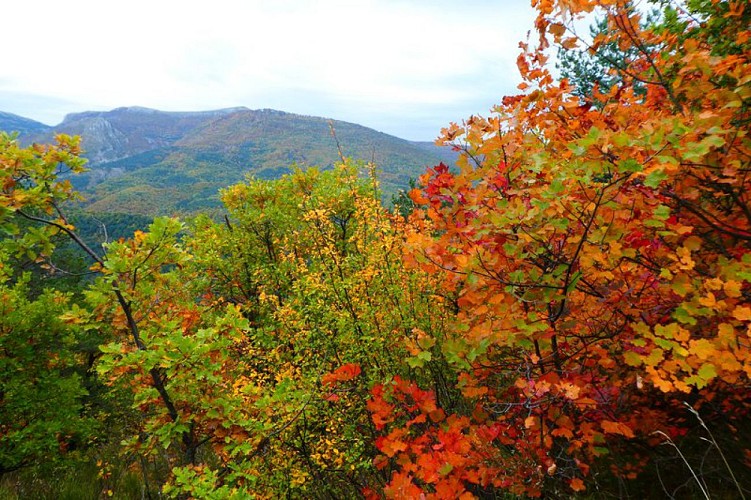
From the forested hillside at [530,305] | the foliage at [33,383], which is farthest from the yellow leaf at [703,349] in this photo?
the foliage at [33,383]

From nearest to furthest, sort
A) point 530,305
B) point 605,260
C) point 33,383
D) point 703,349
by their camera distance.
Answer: point 703,349, point 605,260, point 530,305, point 33,383

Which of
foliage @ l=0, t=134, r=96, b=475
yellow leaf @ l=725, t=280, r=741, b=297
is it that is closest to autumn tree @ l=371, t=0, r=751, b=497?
yellow leaf @ l=725, t=280, r=741, b=297

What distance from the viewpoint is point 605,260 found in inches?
105

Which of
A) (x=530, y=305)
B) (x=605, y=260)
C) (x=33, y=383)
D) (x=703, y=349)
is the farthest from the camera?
(x=33, y=383)

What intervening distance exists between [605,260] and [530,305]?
0.65 m

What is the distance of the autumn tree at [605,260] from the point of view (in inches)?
90.3

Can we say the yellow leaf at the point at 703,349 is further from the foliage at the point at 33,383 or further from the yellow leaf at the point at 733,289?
the foliage at the point at 33,383

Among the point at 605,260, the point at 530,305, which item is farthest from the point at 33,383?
the point at 605,260

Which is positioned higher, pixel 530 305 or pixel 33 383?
pixel 530 305

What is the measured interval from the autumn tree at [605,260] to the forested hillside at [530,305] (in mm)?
26

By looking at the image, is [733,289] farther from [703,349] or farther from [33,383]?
[33,383]

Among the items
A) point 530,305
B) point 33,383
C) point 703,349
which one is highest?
point 703,349

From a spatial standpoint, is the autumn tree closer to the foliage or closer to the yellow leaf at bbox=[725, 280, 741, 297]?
the yellow leaf at bbox=[725, 280, 741, 297]

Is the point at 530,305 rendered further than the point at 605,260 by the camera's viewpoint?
Yes
